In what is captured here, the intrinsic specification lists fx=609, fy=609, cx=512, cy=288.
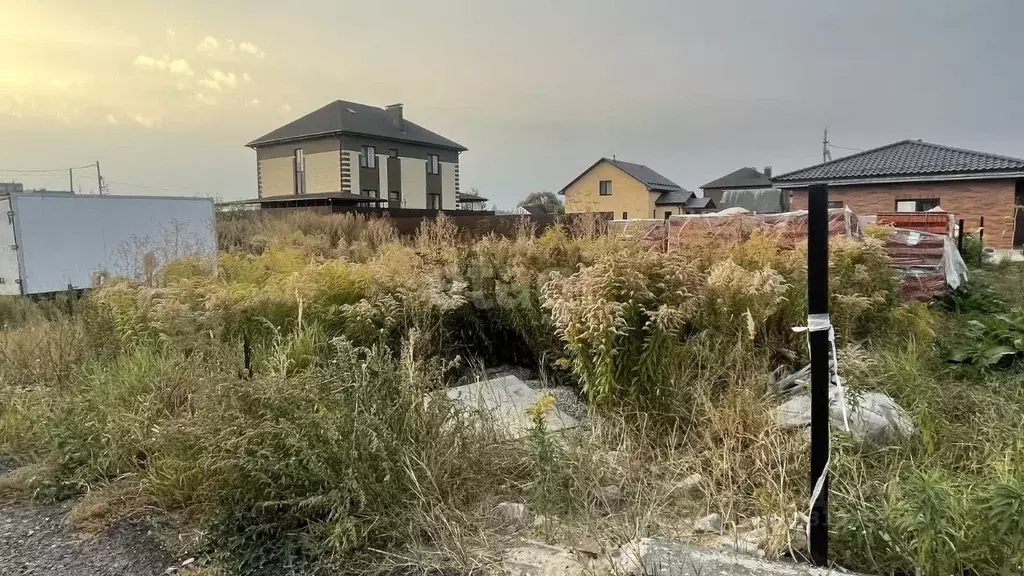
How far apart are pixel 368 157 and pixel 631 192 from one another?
833 inches

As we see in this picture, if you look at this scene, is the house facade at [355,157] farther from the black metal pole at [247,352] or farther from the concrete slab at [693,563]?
the concrete slab at [693,563]

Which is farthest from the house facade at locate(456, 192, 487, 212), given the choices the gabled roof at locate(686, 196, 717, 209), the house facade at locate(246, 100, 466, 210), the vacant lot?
the vacant lot

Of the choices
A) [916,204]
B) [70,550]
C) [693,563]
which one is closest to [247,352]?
[70,550]

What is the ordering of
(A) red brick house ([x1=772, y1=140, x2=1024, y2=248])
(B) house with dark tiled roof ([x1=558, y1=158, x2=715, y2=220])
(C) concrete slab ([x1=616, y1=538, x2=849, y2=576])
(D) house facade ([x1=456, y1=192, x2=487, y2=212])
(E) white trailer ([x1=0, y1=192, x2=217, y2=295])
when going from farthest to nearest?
(B) house with dark tiled roof ([x1=558, y1=158, x2=715, y2=220])
(D) house facade ([x1=456, y1=192, x2=487, y2=212])
(A) red brick house ([x1=772, y1=140, x2=1024, y2=248])
(E) white trailer ([x1=0, y1=192, x2=217, y2=295])
(C) concrete slab ([x1=616, y1=538, x2=849, y2=576])

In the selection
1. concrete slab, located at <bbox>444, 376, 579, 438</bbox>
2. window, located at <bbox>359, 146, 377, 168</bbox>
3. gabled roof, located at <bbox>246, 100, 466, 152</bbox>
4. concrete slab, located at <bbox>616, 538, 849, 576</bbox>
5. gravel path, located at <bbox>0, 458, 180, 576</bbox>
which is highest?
gabled roof, located at <bbox>246, 100, 466, 152</bbox>

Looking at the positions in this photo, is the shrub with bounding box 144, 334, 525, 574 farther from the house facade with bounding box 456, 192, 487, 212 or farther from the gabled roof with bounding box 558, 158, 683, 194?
the gabled roof with bounding box 558, 158, 683, 194

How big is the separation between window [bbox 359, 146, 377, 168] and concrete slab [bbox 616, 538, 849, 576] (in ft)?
111

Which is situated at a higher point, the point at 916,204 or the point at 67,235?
the point at 916,204

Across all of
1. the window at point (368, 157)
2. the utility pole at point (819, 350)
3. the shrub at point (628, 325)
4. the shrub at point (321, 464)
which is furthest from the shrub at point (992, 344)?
the window at point (368, 157)

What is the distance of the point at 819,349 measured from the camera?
2025 mm

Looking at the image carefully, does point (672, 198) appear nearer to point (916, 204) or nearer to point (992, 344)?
point (916, 204)

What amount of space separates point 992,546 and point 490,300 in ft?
13.0

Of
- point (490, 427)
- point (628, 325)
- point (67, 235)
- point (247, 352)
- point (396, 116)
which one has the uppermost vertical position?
point (396, 116)

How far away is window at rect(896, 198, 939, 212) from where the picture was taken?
72.0 ft
